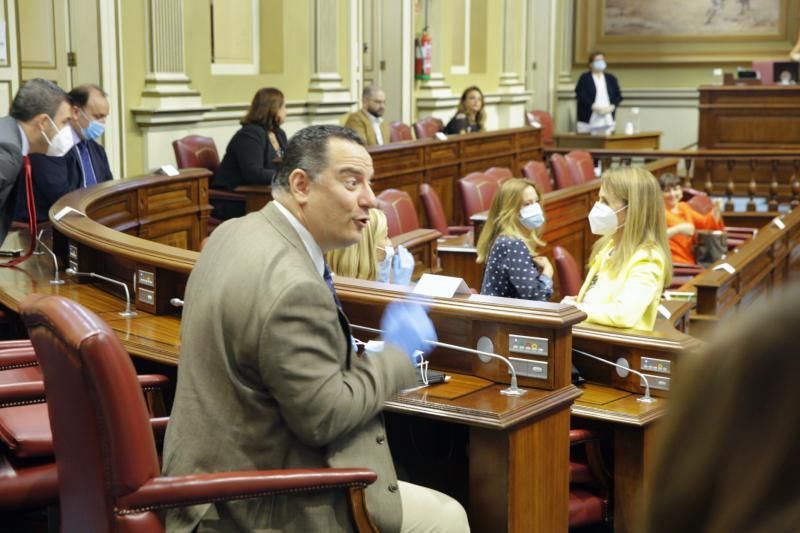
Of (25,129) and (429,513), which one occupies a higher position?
(25,129)

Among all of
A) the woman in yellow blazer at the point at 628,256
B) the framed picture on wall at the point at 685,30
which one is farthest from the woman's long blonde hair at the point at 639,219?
the framed picture on wall at the point at 685,30

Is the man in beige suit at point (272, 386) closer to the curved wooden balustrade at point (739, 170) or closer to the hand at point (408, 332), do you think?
the hand at point (408, 332)

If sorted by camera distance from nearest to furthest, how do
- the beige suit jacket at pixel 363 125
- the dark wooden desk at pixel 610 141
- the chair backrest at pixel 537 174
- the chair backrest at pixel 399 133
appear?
1. the chair backrest at pixel 537 174
2. the beige suit jacket at pixel 363 125
3. the chair backrest at pixel 399 133
4. the dark wooden desk at pixel 610 141

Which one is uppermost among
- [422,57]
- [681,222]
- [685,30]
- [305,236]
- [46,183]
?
[685,30]

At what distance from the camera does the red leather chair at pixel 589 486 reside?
129 inches

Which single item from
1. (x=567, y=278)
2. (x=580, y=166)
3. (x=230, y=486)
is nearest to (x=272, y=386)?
(x=230, y=486)

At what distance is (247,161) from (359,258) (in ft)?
11.4

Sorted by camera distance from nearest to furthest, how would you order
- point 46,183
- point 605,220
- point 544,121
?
point 605,220 < point 46,183 < point 544,121

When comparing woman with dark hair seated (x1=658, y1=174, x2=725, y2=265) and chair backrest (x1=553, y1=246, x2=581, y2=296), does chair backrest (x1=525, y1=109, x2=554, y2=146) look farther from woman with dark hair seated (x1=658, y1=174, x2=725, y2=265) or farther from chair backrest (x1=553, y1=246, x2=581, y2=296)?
chair backrest (x1=553, y1=246, x2=581, y2=296)

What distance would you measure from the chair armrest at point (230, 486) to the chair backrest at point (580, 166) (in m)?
7.55

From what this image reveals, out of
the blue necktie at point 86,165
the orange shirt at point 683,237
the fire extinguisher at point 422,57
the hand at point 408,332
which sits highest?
the fire extinguisher at point 422,57

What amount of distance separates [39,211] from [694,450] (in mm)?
5176

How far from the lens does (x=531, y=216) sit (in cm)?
504

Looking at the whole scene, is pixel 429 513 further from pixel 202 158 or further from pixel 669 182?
pixel 669 182
